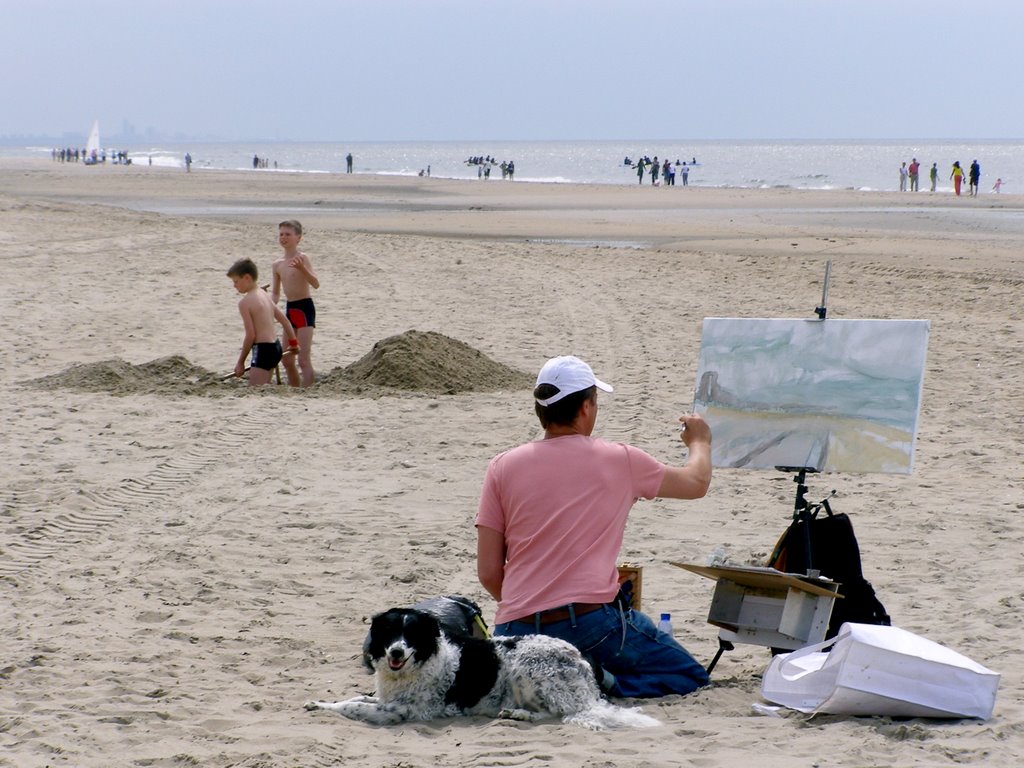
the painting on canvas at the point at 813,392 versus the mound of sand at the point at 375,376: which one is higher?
the painting on canvas at the point at 813,392

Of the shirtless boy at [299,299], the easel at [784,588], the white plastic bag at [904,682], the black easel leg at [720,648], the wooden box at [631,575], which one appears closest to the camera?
the white plastic bag at [904,682]

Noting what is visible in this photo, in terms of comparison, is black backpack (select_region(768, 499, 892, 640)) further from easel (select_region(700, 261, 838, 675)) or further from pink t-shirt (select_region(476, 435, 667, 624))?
pink t-shirt (select_region(476, 435, 667, 624))

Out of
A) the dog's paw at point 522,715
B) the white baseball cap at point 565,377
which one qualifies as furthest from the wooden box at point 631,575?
the white baseball cap at point 565,377

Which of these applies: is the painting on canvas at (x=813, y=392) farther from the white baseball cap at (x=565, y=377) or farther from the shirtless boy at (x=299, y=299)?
the shirtless boy at (x=299, y=299)

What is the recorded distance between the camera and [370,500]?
8156 mm

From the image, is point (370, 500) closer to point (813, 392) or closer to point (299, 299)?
point (813, 392)

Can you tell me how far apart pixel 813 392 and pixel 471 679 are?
6.93 ft

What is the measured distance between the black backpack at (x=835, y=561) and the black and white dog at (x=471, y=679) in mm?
1208

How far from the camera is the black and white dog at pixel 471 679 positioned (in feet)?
15.0

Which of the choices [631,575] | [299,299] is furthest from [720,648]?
[299,299]

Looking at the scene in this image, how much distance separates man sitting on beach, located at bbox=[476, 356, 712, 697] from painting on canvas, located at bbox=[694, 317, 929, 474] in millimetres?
853

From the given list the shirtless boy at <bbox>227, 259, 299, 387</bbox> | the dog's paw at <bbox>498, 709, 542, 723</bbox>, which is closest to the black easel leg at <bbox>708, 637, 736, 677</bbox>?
the dog's paw at <bbox>498, 709, 542, 723</bbox>

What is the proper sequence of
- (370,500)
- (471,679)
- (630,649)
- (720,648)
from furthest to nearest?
(370,500)
(720,648)
(630,649)
(471,679)

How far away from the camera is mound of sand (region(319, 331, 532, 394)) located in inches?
451
